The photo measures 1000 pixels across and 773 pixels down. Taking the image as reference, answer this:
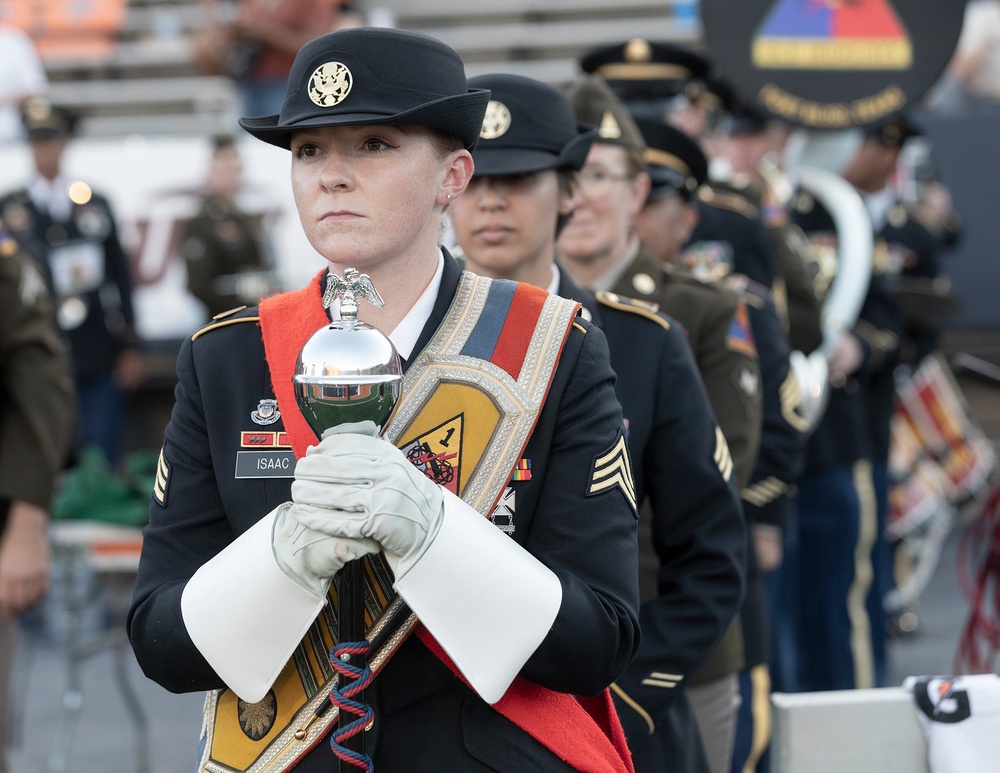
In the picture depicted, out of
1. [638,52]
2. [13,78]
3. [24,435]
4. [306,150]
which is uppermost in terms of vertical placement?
[306,150]

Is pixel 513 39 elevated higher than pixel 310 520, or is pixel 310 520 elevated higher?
pixel 310 520

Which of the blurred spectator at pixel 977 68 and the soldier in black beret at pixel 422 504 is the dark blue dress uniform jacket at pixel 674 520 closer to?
the soldier in black beret at pixel 422 504

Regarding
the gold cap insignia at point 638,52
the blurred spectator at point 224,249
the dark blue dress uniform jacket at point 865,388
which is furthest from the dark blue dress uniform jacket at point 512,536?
the blurred spectator at point 224,249

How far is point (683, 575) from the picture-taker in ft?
9.23

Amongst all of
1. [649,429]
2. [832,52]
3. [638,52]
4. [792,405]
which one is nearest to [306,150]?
[649,429]

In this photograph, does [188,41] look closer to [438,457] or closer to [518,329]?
[518,329]

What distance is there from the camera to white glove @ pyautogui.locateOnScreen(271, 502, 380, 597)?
1774mm

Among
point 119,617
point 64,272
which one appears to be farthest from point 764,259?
point 64,272

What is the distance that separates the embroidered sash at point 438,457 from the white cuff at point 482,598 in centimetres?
8

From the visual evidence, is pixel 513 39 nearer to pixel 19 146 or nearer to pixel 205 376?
pixel 19 146

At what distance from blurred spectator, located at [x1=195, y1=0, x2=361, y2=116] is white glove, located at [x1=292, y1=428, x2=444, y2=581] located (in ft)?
29.3

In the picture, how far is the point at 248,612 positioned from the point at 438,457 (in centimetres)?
30

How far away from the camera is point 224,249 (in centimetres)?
910

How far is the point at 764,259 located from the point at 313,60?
3.36 meters
